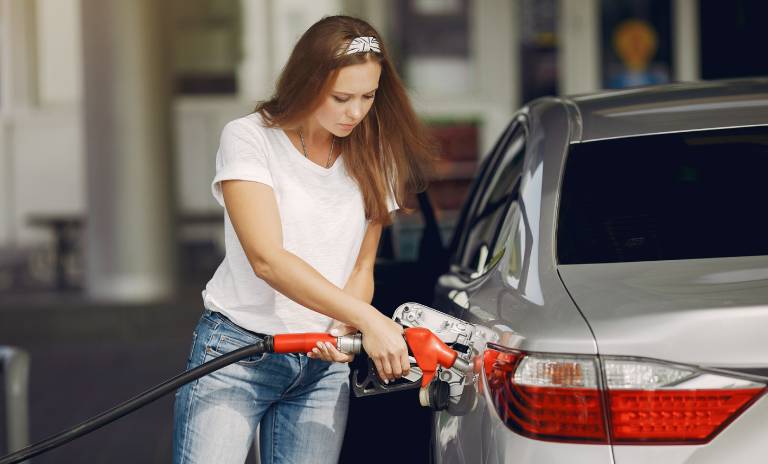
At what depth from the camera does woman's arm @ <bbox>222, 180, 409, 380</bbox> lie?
254 centimetres

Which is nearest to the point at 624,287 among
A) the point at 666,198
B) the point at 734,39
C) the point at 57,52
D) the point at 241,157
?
the point at 666,198

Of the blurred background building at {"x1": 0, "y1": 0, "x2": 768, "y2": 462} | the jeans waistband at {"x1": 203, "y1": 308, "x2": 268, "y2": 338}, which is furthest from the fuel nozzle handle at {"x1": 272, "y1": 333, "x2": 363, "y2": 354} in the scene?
the blurred background building at {"x1": 0, "y1": 0, "x2": 768, "y2": 462}

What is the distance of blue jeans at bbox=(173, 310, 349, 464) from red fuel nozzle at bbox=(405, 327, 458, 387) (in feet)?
1.34

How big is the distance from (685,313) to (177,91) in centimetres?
739

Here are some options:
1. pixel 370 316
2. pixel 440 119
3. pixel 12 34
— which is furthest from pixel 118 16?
pixel 370 316

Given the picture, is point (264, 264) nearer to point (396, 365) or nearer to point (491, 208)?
point (396, 365)

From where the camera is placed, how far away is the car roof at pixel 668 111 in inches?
127

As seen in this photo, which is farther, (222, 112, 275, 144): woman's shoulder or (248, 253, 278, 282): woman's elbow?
(222, 112, 275, 144): woman's shoulder

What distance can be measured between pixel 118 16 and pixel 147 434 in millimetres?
3655

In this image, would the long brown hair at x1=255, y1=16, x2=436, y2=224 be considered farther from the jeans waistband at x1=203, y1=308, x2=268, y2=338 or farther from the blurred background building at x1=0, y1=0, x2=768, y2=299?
the blurred background building at x1=0, y1=0, x2=768, y2=299

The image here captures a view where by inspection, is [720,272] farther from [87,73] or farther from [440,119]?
[440,119]

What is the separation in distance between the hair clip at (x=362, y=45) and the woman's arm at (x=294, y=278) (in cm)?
36

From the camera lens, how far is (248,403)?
2816 mm

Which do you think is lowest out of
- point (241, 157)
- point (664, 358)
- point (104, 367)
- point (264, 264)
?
point (104, 367)
